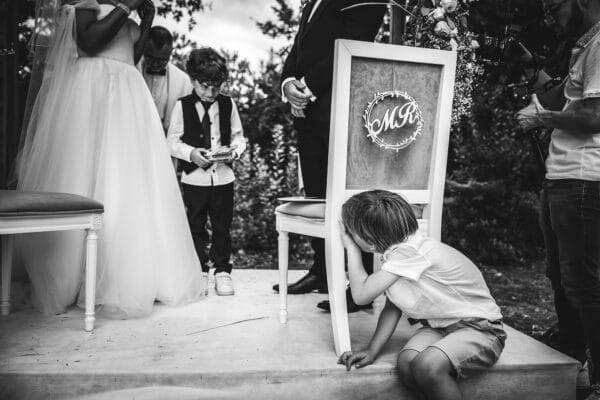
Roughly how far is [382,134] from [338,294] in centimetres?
68

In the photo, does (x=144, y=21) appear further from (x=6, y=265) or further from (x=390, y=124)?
(x=390, y=124)

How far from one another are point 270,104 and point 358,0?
2.97m

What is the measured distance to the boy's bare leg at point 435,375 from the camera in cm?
164

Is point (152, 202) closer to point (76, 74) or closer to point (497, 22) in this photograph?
point (76, 74)

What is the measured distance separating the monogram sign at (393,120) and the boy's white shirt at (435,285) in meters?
0.42

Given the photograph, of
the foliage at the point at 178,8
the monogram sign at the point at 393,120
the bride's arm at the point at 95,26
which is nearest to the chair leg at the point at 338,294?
the monogram sign at the point at 393,120

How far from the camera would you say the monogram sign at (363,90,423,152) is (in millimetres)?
1961

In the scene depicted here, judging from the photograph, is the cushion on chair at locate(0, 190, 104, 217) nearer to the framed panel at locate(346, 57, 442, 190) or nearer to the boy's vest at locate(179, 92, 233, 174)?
the boy's vest at locate(179, 92, 233, 174)

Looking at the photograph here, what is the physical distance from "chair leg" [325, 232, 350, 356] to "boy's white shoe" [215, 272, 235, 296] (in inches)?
42.8

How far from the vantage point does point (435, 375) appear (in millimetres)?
1654

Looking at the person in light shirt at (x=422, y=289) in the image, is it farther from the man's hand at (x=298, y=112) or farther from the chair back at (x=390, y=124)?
the man's hand at (x=298, y=112)

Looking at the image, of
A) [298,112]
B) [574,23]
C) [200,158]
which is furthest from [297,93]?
[574,23]

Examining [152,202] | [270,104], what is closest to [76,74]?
[152,202]

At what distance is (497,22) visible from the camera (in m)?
2.48
